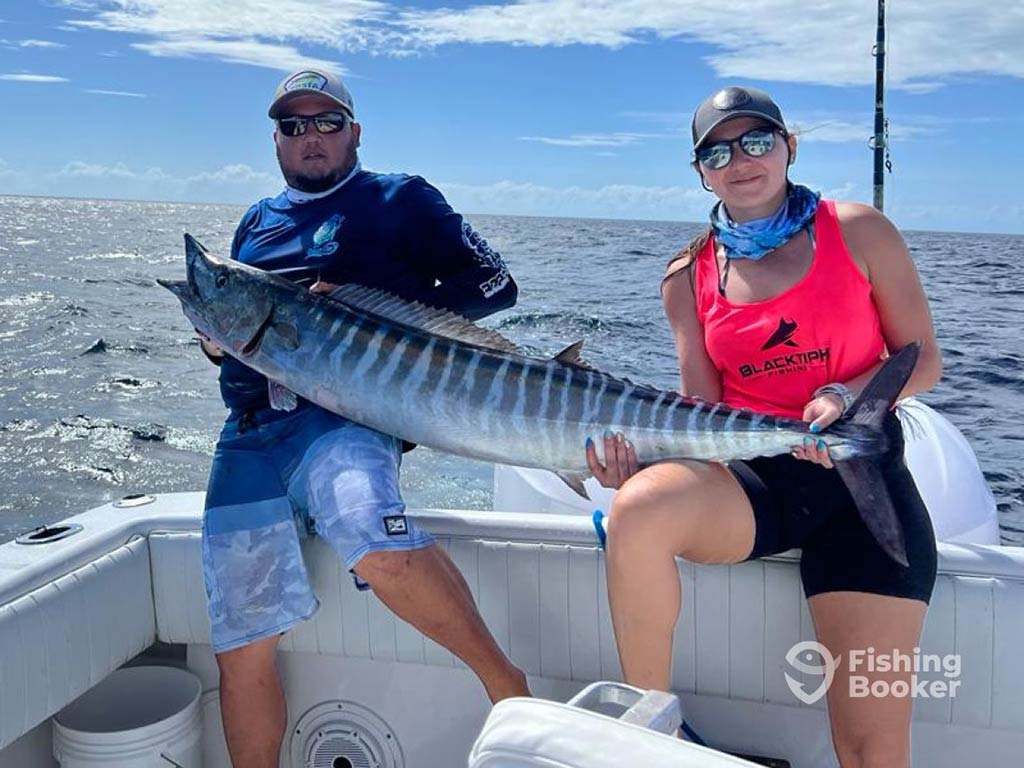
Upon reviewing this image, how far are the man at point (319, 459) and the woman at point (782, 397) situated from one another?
470 mm

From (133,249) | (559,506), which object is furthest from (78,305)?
(133,249)

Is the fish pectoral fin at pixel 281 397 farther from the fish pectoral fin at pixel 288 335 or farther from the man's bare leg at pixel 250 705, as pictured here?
the man's bare leg at pixel 250 705

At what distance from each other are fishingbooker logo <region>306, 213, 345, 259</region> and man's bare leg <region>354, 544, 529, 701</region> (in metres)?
0.90

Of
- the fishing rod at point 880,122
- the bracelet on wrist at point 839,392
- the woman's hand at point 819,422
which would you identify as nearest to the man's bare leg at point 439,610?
the woman's hand at point 819,422

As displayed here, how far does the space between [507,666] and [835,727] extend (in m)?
0.71

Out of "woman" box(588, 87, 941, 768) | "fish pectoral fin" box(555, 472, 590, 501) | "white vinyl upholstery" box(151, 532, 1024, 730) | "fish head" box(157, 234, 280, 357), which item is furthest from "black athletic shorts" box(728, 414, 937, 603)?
"fish head" box(157, 234, 280, 357)

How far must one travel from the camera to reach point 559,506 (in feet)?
9.81

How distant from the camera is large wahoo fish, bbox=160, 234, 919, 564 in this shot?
7.30 ft

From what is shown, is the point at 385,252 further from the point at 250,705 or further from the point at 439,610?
the point at 250,705

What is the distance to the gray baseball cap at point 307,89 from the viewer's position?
8.87 feet

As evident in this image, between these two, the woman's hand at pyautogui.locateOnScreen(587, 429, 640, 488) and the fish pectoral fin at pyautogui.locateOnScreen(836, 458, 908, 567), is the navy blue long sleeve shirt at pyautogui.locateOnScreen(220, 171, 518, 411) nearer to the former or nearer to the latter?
the woman's hand at pyautogui.locateOnScreen(587, 429, 640, 488)

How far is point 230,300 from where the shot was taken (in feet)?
8.18

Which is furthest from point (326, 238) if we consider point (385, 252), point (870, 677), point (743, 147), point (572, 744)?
point (572, 744)

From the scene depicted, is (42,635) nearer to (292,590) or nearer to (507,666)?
(292,590)
